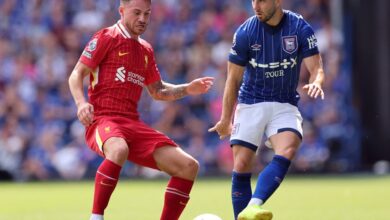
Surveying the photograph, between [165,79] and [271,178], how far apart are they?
11821mm

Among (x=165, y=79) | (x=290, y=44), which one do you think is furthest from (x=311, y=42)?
(x=165, y=79)

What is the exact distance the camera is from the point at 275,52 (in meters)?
8.78

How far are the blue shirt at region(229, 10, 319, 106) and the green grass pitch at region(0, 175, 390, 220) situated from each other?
2.48m

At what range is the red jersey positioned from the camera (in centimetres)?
881

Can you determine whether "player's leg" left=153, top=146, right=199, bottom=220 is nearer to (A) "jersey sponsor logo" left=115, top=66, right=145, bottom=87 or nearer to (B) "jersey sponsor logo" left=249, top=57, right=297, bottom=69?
(A) "jersey sponsor logo" left=115, top=66, right=145, bottom=87

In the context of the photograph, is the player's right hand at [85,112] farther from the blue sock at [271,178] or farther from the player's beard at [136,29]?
the blue sock at [271,178]

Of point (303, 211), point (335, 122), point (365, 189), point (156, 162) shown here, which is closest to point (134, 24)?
point (156, 162)

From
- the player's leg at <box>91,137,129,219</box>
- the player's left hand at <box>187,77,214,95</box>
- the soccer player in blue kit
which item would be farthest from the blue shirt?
the player's leg at <box>91,137,129,219</box>

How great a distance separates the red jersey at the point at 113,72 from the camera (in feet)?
28.9

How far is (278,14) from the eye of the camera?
348 inches

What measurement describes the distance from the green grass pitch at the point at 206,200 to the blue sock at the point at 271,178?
2.58 metres

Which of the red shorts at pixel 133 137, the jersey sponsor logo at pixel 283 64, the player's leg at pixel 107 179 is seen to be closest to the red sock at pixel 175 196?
the red shorts at pixel 133 137

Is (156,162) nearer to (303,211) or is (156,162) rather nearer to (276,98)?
(276,98)

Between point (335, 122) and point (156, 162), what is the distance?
1119 cm
